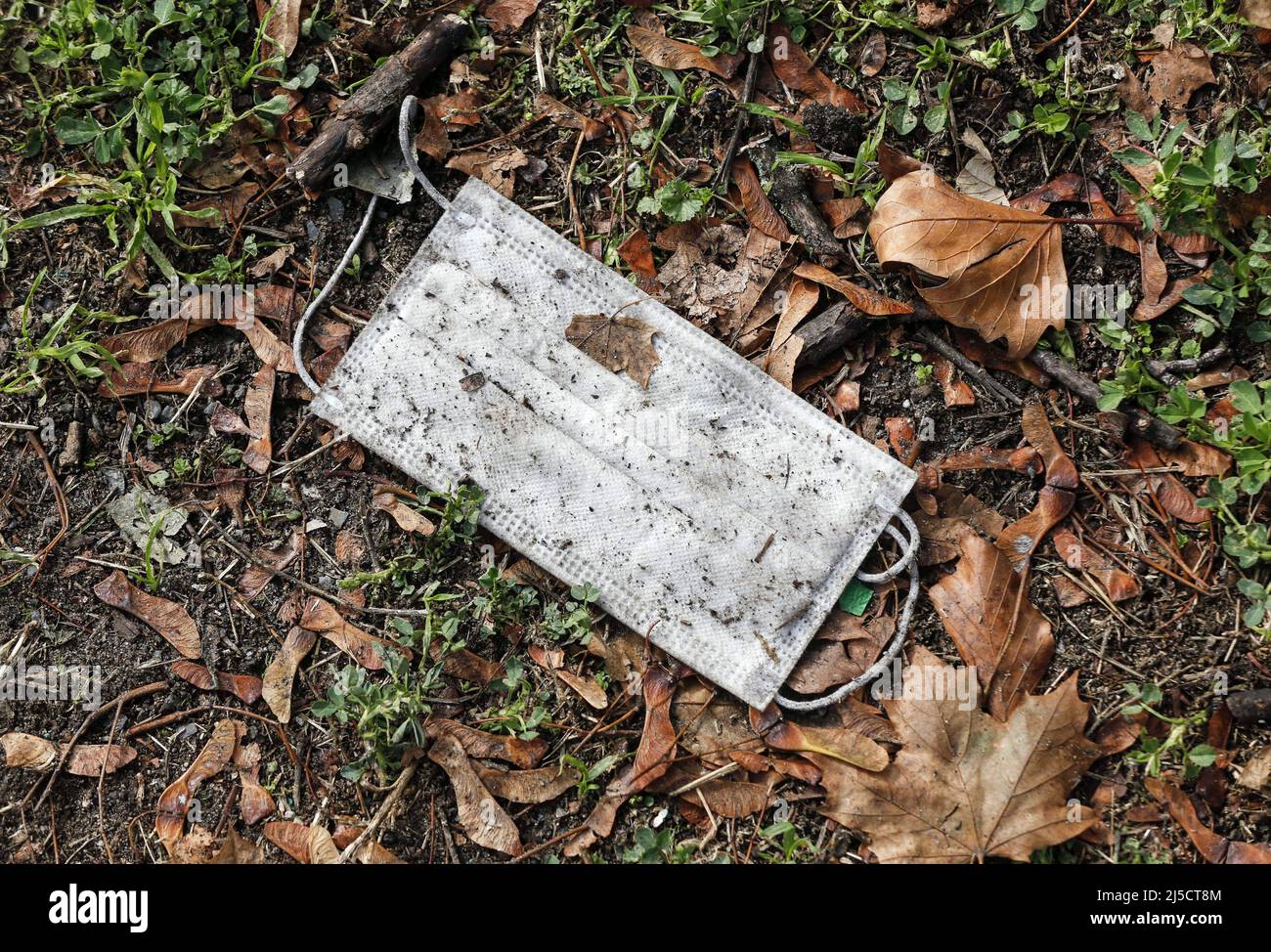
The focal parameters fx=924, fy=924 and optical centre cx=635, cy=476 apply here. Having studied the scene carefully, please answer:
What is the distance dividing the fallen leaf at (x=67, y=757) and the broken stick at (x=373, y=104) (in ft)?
6.51

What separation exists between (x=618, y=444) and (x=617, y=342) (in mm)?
342

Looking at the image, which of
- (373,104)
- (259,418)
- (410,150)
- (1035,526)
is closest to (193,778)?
(259,418)

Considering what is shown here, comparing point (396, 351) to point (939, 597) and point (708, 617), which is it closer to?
point (708, 617)

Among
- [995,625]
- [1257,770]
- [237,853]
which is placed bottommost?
[237,853]

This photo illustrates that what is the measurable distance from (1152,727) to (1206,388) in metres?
1.08

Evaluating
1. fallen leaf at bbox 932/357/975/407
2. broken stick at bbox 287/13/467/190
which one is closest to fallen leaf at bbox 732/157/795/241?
fallen leaf at bbox 932/357/975/407

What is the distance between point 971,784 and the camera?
2740 millimetres

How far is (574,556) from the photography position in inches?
117

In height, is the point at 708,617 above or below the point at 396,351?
below

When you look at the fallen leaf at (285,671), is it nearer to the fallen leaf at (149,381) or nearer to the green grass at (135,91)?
the fallen leaf at (149,381)

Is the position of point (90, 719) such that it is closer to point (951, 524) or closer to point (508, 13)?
point (508, 13)

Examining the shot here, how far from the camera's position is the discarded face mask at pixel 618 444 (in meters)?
2.95

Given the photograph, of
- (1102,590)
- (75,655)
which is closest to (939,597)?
(1102,590)

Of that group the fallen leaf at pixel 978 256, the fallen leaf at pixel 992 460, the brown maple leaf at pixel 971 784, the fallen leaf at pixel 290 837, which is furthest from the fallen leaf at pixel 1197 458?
the fallen leaf at pixel 290 837
